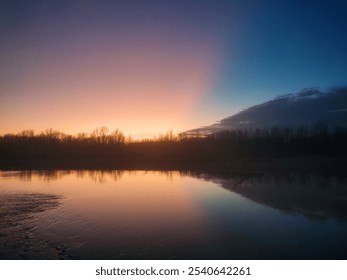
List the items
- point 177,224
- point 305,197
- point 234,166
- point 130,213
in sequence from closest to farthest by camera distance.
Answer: point 177,224 → point 130,213 → point 305,197 → point 234,166

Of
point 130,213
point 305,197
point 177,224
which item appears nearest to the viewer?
point 177,224

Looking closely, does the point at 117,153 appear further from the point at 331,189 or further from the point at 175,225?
the point at 175,225

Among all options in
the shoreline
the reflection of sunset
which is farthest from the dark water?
the shoreline

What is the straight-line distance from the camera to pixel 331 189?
19172 mm

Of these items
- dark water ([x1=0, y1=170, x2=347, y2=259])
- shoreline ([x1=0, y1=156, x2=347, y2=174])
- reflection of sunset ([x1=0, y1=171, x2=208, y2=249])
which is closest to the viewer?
dark water ([x1=0, y1=170, x2=347, y2=259])

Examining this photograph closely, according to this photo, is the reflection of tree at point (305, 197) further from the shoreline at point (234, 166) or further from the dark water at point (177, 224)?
the shoreline at point (234, 166)

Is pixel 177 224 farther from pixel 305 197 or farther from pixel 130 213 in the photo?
pixel 305 197

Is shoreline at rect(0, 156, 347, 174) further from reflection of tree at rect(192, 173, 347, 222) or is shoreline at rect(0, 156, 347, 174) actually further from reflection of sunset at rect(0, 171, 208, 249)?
reflection of sunset at rect(0, 171, 208, 249)

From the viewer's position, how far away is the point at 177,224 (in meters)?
10.9

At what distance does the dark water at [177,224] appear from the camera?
7.95m

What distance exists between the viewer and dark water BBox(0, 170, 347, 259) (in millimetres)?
7953

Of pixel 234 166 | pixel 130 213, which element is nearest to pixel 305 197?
pixel 130 213
